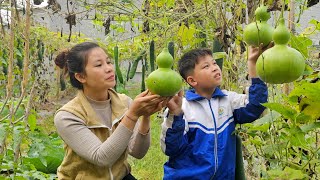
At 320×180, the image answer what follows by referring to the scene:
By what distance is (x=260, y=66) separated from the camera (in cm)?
125

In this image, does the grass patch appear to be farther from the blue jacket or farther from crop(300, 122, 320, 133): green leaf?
crop(300, 122, 320, 133): green leaf

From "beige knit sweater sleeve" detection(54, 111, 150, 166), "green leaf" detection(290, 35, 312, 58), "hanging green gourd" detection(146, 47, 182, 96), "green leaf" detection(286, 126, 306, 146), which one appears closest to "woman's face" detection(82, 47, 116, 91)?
"beige knit sweater sleeve" detection(54, 111, 150, 166)

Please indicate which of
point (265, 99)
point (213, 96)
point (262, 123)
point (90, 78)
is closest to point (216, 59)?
point (213, 96)

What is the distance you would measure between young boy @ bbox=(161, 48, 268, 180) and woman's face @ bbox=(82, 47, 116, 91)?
296mm

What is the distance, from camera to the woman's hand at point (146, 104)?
73.2 inches

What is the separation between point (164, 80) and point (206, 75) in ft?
2.41

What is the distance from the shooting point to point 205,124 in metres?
2.31

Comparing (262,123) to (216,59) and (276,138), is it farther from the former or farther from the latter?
(216,59)

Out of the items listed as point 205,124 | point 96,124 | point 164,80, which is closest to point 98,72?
point 96,124

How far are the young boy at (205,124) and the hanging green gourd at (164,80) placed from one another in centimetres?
53

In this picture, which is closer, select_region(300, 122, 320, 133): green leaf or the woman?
select_region(300, 122, 320, 133): green leaf

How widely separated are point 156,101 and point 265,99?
52cm

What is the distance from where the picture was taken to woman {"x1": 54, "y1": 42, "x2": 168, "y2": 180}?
2121 mm

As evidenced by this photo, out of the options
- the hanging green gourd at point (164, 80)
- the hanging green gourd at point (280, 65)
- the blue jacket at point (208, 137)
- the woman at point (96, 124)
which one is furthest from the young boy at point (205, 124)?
the hanging green gourd at point (280, 65)
